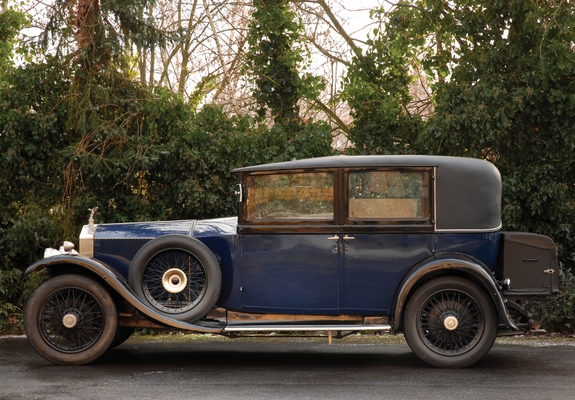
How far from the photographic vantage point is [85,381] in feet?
19.4

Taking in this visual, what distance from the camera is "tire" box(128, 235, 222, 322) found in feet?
21.5

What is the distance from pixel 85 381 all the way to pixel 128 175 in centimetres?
438

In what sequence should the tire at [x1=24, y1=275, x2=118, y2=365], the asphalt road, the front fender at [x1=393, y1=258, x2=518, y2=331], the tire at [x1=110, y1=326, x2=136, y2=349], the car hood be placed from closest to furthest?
1. the asphalt road
2. the front fender at [x1=393, y1=258, x2=518, y2=331]
3. the tire at [x1=24, y1=275, x2=118, y2=365]
4. the car hood
5. the tire at [x1=110, y1=326, x2=136, y2=349]

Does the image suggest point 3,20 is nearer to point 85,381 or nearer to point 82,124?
point 82,124

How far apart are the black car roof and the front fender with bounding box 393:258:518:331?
37cm

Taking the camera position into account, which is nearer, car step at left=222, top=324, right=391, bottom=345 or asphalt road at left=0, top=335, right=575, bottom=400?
asphalt road at left=0, top=335, right=575, bottom=400

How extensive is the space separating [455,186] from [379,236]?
85 cm

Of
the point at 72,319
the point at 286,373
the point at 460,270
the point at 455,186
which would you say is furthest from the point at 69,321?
the point at 455,186

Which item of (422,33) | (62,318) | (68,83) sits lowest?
(62,318)

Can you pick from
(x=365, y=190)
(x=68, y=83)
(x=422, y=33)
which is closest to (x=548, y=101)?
(x=422, y=33)

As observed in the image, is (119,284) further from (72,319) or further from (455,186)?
(455,186)

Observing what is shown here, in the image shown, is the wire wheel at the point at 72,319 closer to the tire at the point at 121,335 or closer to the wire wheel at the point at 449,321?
the tire at the point at 121,335

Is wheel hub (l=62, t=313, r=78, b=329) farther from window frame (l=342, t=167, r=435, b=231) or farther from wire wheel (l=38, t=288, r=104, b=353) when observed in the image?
window frame (l=342, t=167, r=435, b=231)

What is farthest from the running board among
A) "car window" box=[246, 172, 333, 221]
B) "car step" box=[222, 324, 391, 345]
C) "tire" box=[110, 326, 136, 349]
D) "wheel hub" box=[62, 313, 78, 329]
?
"tire" box=[110, 326, 136, 349]
